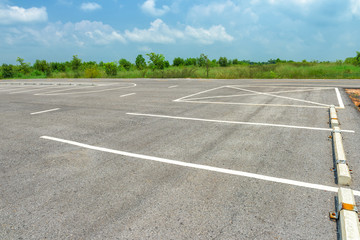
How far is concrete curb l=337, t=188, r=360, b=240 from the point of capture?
7.61 ft

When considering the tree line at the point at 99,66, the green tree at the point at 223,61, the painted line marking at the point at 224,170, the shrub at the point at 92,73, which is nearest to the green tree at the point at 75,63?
the tree line at the point at 99,66

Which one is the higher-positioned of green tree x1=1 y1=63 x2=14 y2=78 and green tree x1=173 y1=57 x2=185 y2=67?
green tree x1=173 y1=57 x2=185 y2=67

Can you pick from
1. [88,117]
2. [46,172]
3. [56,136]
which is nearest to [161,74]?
[88,117]

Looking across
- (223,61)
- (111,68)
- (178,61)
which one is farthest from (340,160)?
(178,61)

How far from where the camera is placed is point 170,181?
3.57 meters

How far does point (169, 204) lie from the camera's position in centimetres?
301

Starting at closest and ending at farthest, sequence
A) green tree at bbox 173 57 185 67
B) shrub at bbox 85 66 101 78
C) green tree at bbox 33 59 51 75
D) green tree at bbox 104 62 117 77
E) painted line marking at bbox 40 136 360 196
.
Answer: painted line marking at bbox 40 136 360 196
shrub at bbox 85 66 101 78
green tree at bbox 104 62 117 77
green tree at bbox 33 59 51 75
green tree at bbox 173 57 185 67

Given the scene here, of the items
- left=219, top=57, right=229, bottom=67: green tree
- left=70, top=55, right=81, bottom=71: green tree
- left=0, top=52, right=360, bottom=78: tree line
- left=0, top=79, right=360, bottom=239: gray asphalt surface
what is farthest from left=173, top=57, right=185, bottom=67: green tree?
left=0, top=79, right=360, bottom=239: gray asphalt surface

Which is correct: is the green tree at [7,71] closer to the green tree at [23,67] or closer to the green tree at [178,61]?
the green tree at [23,67]

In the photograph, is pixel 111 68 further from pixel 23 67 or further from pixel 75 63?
pixel 23 67

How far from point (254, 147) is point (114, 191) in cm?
290

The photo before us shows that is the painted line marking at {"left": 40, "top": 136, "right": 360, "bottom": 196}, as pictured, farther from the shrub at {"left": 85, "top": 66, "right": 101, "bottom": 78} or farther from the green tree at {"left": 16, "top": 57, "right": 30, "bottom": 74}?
the green tree at {"left": 16, "top": 57, "right": 30, "bottom": 74}

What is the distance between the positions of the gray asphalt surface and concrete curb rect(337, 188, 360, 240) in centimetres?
12

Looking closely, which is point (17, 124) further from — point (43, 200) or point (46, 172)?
point (43, 200)
